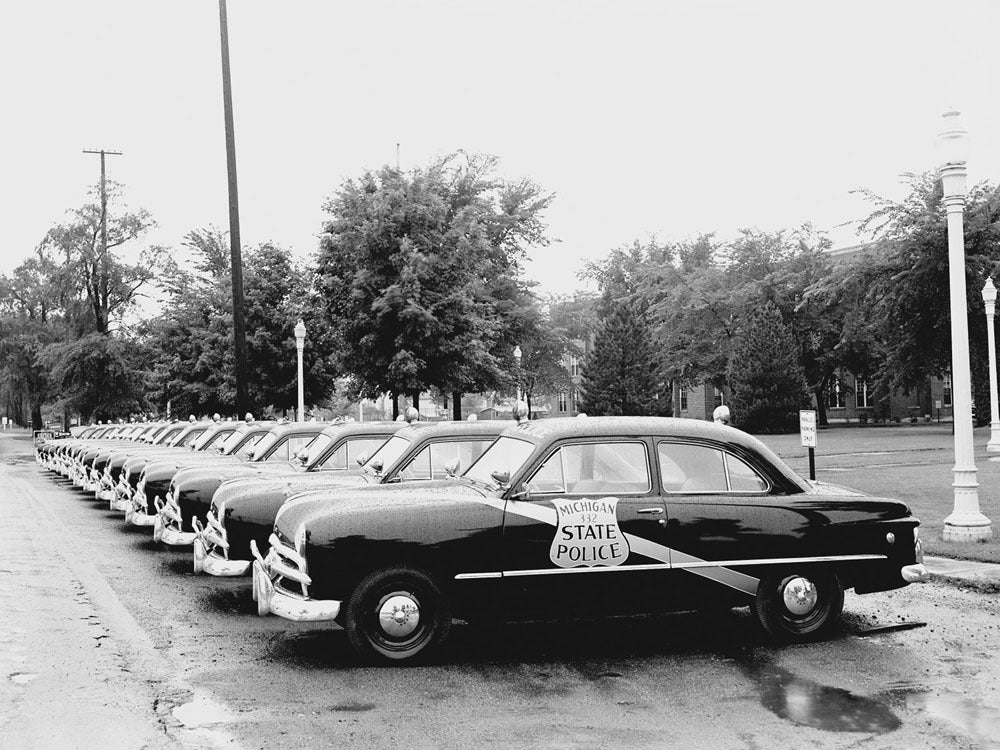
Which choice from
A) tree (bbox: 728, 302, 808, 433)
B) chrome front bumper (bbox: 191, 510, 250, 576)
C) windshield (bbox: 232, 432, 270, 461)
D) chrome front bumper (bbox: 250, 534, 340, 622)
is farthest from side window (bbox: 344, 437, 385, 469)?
tree (bbox: 728, 302, 808, 433)

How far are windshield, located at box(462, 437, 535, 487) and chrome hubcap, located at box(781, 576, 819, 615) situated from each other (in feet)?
7.01

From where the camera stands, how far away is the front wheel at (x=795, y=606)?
754cm

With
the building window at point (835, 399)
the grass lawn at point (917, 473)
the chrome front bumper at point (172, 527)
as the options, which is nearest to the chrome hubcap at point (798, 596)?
the grass lawn at point (917, 473)

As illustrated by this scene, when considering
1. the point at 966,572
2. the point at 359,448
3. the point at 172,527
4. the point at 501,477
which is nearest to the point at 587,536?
the point at 501,477

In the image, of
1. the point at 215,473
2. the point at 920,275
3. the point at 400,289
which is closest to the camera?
the point at 215,473

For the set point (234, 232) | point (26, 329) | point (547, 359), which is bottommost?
point (547, 359)

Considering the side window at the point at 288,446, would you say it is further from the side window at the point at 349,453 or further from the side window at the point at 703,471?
the side window at the point at 703,471

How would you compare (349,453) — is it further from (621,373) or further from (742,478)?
(621,373)

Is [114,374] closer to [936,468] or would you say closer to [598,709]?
[936,468]

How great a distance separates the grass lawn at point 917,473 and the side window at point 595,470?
201 inches

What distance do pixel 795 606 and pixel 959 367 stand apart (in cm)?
554

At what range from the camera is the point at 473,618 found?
7.06m

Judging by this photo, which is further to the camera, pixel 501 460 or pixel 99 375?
pixel 99 375

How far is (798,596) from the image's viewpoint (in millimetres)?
7574
